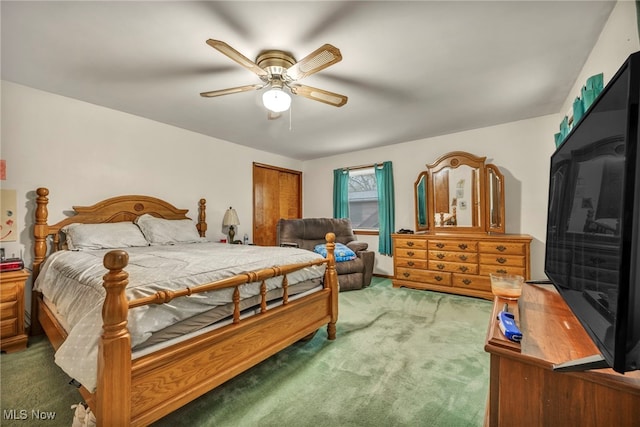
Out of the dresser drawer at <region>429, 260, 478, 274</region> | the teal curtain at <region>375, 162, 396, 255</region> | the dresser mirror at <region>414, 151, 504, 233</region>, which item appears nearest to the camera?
the dresser drawer at <region>429, 260, 478, 274</region>

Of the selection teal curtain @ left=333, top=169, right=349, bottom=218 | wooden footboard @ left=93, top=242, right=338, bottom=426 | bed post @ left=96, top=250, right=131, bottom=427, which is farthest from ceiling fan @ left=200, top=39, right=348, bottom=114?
teal curtain @ left=333, top=169, right=349, bottom=218

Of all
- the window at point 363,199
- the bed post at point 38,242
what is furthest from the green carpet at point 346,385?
the window at point 363,199

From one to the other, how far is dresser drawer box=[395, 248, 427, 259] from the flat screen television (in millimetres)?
2833

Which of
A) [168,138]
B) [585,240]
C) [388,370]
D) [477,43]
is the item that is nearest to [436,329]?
[388,370]

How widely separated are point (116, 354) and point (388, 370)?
1608 millimetres

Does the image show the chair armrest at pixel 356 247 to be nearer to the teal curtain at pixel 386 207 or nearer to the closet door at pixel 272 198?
the teal curtain at pixel 386 207

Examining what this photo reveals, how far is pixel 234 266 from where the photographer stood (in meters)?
1.66

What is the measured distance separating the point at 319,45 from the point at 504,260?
3219 millimetres

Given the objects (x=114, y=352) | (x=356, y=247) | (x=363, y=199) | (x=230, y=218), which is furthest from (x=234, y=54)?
(x=363, y=199)

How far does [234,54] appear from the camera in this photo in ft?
5.46

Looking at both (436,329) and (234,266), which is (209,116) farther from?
(436,329)

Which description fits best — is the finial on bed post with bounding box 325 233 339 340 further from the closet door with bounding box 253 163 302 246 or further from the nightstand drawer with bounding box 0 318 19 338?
the closet door with bounding box 253 163 302 246

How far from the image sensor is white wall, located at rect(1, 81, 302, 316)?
2516 mm

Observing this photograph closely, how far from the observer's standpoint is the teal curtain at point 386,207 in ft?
15.0
